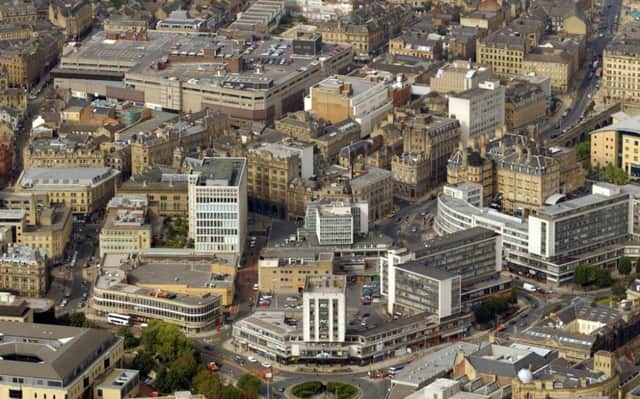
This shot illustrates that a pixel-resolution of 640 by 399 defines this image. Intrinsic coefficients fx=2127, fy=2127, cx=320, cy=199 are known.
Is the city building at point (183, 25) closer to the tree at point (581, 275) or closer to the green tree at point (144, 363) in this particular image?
the tree at point (581, 275)

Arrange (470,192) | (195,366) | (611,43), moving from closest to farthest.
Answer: (195,366) → (470,192) → (611,43)

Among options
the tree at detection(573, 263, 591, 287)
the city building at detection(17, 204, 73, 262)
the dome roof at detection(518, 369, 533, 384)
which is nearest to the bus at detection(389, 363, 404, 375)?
the dome roof at detection(518, 369, 533, 384)

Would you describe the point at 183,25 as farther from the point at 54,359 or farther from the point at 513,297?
the point at 54,359

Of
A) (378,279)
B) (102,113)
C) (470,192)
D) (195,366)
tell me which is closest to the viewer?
(195,366)

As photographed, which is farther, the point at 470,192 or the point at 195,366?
the point at 470,192

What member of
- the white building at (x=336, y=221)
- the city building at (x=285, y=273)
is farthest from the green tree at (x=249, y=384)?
the white building at (x=336, y=221)

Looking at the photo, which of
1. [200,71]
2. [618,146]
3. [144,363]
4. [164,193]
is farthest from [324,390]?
[200,71]

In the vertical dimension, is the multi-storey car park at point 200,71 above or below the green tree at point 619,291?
above

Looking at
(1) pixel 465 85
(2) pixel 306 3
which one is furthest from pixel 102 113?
(2) pixel 306 3

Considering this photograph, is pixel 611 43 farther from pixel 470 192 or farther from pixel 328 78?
pixel 470 192
